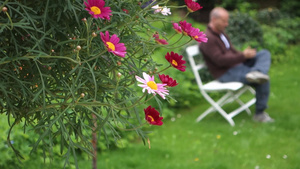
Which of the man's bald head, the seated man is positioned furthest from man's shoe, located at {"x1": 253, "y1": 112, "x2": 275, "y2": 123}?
the man's bald head

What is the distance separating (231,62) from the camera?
5.26 m

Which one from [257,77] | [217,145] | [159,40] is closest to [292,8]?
[257,77]

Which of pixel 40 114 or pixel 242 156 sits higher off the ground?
pixel 40 114

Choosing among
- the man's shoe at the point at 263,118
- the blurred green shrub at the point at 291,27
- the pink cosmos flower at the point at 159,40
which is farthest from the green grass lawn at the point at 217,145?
the blurred green shrub at the point at 291,27

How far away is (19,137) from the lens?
3.44 meters

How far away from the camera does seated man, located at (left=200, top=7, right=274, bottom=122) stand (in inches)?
206

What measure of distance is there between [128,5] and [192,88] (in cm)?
499

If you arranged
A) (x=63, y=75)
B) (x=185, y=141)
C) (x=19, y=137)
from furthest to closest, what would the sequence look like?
(x=185, y=141), (x=19, y=137), (x=63, y=75)

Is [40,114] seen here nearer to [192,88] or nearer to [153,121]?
[153,121]

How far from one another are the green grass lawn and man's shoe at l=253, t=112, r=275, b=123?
0.07 m

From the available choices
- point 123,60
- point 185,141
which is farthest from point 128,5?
point 185,141

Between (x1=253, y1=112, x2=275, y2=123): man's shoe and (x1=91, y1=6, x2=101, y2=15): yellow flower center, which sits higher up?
(x1=91, y1=6, x2=101, y2=15): yellow flower center

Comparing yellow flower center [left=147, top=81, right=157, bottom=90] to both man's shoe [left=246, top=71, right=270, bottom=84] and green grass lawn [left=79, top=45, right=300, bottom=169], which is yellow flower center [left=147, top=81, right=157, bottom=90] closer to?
green grass lawn [left=79, top=45, right=300, bottom=169]

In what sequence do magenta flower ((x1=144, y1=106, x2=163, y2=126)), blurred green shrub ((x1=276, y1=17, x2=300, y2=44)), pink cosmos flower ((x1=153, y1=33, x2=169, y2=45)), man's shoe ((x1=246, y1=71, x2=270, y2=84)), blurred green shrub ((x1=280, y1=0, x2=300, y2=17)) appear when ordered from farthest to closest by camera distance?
blurred green shrub ((x1=280, y1=0, x2=300, y2=17)), blurred green shrub ((x1=276, y1=17, x2=300, y2=44)), man's shoe ((x1=246, y1=71, x2=270, y2=84)), pink cosmos flower ((x1=153, y1=33, x2=169, y2=45)), magenta flower ((x1=144, y1=106, x2=163, y2=126))
